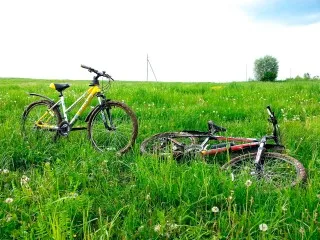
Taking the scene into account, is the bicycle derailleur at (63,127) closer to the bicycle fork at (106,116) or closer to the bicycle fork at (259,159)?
the bicycle fork at (106,116)

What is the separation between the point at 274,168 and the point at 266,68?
65491mm

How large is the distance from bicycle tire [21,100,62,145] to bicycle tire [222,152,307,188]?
3615 millimetres

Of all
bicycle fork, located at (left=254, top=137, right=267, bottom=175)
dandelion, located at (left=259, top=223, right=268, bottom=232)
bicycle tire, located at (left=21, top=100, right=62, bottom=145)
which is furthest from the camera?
bicycle tire, located at (left=21, top=100, right=62, bottom=145)

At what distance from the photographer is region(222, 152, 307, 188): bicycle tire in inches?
176

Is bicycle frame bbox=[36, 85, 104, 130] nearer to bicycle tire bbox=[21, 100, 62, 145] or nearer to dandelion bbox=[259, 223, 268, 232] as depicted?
bicycle tire bbox=[21, 100, 62, 145]


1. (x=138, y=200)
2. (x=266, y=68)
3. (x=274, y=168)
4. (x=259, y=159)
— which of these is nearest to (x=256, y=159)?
(x=259, y=159)

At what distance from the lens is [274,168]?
4.92 m

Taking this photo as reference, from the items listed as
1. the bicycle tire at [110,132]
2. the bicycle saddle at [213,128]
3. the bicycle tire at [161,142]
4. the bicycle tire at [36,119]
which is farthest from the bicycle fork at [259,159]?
the bicycle tire at [36,119]

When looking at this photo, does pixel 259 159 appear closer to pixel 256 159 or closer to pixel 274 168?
pixel 256 159

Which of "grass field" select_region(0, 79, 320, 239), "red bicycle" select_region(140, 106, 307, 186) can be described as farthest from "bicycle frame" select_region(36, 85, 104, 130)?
"red bicycle" select_region(140, 106, 307, 186)

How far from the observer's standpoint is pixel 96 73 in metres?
6.75

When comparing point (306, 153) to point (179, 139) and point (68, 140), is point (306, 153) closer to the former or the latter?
point (179, 139)

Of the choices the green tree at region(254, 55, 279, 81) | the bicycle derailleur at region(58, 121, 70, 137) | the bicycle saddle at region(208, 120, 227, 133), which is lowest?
the bicycle derailleur at region(58, 121, 70, 137)

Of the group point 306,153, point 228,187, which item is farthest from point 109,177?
point 306,153
